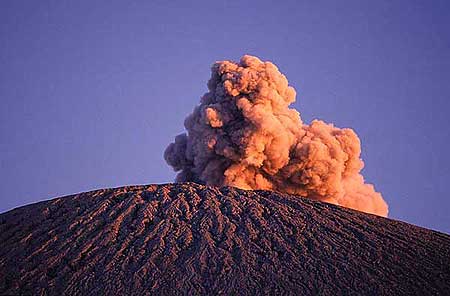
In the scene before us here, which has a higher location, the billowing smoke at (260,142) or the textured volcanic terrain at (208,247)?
the billowing smoke at (260,142)

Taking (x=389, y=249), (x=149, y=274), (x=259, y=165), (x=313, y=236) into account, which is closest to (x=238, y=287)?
(x=149, y=274)

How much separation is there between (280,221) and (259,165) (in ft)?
47.6

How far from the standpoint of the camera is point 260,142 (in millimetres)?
50844

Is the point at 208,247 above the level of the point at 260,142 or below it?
below

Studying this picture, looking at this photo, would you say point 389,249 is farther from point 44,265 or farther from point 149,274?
point 44,265

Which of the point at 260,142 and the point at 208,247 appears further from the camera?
the point at 260,142

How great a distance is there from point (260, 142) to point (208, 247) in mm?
17944

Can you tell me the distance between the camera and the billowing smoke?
51531 mm

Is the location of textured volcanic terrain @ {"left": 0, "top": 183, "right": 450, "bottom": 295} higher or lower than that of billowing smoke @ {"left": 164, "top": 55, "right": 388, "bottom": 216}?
lower

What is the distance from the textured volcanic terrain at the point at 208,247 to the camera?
31.7 meters

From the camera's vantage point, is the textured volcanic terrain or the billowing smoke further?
the billowing smoke

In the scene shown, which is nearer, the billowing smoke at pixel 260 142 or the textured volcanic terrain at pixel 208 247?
the textured volcanic terrain at pixel 208 247

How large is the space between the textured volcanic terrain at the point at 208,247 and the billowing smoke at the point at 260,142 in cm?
1137

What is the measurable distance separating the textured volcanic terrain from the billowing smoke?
11374 mm
